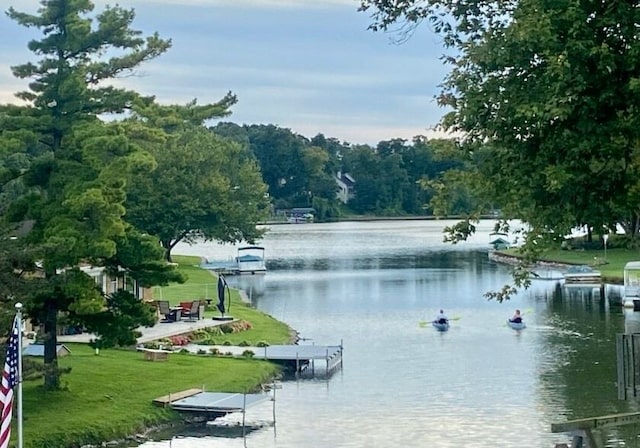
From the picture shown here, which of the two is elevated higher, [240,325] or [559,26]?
[559,26]

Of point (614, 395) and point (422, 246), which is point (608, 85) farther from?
point (422, 246)

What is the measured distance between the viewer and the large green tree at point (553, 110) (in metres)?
12.9

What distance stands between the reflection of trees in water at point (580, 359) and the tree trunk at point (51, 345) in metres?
12.6

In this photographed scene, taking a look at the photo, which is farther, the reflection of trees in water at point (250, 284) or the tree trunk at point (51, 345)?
the reflection of trees in water at point (250, 284)

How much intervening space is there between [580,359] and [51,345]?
61.1 feet

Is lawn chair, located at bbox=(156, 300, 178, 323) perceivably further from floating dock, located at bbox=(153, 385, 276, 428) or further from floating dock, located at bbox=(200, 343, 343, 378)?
floating dock, located at bbox=(153, 385, 276, 428)

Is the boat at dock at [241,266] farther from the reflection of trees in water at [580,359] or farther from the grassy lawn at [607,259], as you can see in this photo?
the reflection of trees in water at [580,359]

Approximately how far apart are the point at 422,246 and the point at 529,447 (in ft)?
279

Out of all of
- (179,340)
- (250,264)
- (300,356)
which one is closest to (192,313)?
(179,340)

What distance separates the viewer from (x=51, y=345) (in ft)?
84.9

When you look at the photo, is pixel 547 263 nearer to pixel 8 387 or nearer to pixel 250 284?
pixel 250 284

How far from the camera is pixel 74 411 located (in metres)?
24.7

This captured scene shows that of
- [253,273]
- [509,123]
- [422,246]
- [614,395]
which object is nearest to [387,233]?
[422,246]

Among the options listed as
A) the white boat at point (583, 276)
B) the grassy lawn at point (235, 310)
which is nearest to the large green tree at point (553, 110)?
the grassy lawn at point (235, 310)
